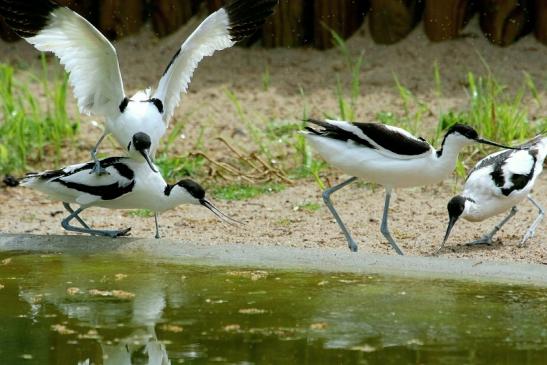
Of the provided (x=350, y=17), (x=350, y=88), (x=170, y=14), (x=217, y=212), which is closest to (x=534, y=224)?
(x=217, y=212)

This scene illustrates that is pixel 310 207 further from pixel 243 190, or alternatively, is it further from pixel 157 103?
pixel 157 103

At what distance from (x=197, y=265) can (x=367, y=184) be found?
2.89 m

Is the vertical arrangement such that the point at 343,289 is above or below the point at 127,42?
below

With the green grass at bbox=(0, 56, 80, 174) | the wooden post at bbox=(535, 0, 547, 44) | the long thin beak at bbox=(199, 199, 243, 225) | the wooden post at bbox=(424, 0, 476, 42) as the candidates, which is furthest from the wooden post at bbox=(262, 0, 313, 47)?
the long thin beak at bbox=(199, 199, 243, 225)

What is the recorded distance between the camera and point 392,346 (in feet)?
12.3

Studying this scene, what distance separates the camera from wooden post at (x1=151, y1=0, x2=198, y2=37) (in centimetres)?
975

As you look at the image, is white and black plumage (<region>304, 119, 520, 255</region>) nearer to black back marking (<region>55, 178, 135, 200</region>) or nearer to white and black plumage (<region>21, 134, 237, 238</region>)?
white and black plumage (<region>21, 134, 237, 238</region>)

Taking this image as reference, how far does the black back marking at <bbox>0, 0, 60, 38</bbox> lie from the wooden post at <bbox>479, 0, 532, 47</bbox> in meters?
4.21

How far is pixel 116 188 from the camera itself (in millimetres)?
5996

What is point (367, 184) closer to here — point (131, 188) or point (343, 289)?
point (131, 188)

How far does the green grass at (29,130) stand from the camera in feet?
25.7

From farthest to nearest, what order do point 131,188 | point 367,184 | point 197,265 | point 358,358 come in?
point 367,184, point 131,188, point 197,265, point 358,358

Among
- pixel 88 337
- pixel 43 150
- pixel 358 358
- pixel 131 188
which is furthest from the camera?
pixel 43 150

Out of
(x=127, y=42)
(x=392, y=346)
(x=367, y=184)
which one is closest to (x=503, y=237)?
(x=367, y=184)
